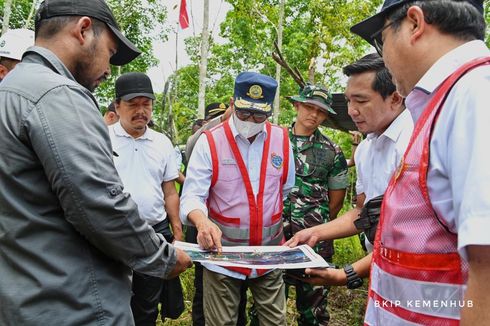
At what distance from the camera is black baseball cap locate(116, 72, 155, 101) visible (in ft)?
10.1

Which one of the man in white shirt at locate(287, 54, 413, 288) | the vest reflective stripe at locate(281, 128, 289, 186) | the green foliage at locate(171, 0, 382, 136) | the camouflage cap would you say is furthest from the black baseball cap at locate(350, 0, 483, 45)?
the green foliage at locate(171, 0, 382, 136)

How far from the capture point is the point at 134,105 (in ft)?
10.2

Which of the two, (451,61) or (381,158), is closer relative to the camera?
(451,61)

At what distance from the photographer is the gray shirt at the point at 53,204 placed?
122 cm

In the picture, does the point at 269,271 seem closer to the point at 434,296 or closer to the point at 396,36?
the point at 434,296

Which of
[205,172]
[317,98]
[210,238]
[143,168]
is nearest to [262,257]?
[210,238]

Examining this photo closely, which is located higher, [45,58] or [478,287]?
[45,58]

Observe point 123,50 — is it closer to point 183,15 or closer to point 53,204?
point 53,204

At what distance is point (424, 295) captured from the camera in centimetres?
105

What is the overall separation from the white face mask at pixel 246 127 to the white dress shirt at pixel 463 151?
1631 mm

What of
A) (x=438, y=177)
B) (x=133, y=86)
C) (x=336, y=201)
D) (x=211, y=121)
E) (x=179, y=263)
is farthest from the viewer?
(x=211, y=121)

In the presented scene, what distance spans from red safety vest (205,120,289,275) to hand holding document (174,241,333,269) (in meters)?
0.36

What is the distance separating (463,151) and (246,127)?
185cm

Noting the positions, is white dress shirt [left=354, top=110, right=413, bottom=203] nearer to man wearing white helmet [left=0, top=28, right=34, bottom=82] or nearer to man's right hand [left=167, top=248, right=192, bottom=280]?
man's right hand [left=167, top=248, right=192, bottom=280]
